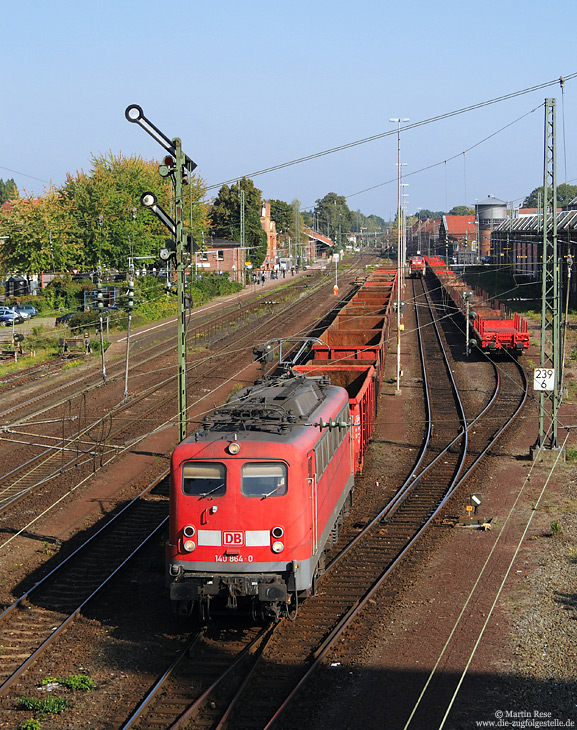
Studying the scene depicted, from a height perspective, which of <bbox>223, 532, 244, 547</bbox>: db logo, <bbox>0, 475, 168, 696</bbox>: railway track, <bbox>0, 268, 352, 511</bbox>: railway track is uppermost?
<bbox>223, 532, 244, 547</bbox>: db logo

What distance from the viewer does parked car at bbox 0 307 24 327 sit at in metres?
56.7

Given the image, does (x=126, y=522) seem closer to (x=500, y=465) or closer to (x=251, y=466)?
(x=251, y=466)

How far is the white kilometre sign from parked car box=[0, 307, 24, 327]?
141 feet

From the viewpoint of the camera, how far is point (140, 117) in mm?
14195

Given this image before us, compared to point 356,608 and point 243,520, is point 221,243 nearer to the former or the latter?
point 356,608

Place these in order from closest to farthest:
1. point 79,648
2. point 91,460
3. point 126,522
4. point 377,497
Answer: point 79,648 → point 126,522 → point 377,497 → point 91,460

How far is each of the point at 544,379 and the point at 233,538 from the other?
535 inches

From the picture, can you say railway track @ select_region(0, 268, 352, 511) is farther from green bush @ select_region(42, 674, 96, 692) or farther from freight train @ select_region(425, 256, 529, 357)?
freight train @ select_region(425, 256, 529, 357)

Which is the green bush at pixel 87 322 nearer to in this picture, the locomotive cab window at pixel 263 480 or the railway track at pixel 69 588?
the railway track at pixel 69 588

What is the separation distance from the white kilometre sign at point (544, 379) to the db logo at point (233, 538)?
43.4 ft

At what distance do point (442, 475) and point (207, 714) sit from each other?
12870mm

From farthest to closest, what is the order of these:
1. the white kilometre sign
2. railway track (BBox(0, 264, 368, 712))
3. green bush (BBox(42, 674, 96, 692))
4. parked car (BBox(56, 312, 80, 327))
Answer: parked car (BBox(56, 312, 80, 327)) < the white kilometre sign < railway track (BBox(0, 264, 368, 712)) < green bush (BBox(42, 674, 96, 692))

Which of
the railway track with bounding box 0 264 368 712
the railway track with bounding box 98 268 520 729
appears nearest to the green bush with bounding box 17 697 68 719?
the railway track with bounding box 0 264 368 712

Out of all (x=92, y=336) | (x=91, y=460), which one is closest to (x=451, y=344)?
(x=92, y=336)
